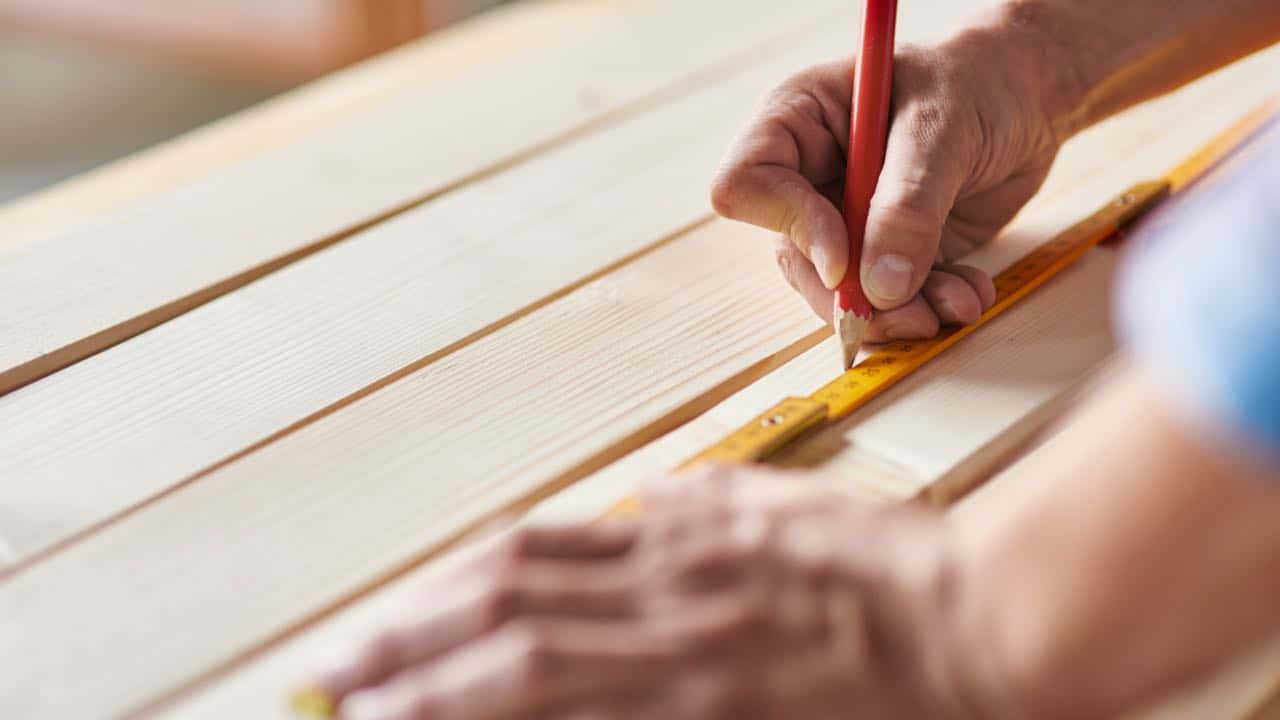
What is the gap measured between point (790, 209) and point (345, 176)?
1.76ft

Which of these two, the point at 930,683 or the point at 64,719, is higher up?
the point at 64,719

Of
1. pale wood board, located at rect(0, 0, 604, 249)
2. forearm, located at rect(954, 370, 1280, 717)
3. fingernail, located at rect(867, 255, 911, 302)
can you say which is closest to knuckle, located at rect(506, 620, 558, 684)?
forearm, located at rect(954, 370, 1280, 717)

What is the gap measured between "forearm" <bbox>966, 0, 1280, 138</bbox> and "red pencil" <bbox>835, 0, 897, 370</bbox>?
179 millimetres

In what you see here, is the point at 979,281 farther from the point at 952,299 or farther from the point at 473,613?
the point at 473,613

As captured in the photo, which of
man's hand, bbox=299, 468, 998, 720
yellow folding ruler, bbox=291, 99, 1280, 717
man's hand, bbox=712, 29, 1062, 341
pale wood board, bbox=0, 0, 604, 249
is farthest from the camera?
pale wood board, bbox=0, 0, 604, 249

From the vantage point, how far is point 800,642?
70 centimetres

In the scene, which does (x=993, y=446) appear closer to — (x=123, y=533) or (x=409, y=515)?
(x=409, y=515)

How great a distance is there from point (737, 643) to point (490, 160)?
2.62 feet

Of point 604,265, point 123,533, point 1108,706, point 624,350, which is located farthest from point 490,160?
point 1108,706

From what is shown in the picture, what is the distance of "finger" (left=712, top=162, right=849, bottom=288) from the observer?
1040 mm

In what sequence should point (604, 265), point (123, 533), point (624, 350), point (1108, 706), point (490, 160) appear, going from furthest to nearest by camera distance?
point (490, 160)
point (604, 265)
point (624, 350)
point (123, 533)
point (1108, 706)

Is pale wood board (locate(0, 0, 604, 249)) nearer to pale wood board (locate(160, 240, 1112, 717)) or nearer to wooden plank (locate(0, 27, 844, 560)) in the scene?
wooden plank (locate(0, 27, 844, 560))

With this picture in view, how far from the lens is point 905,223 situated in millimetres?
1008

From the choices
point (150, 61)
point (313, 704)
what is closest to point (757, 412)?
point (313, 704)
